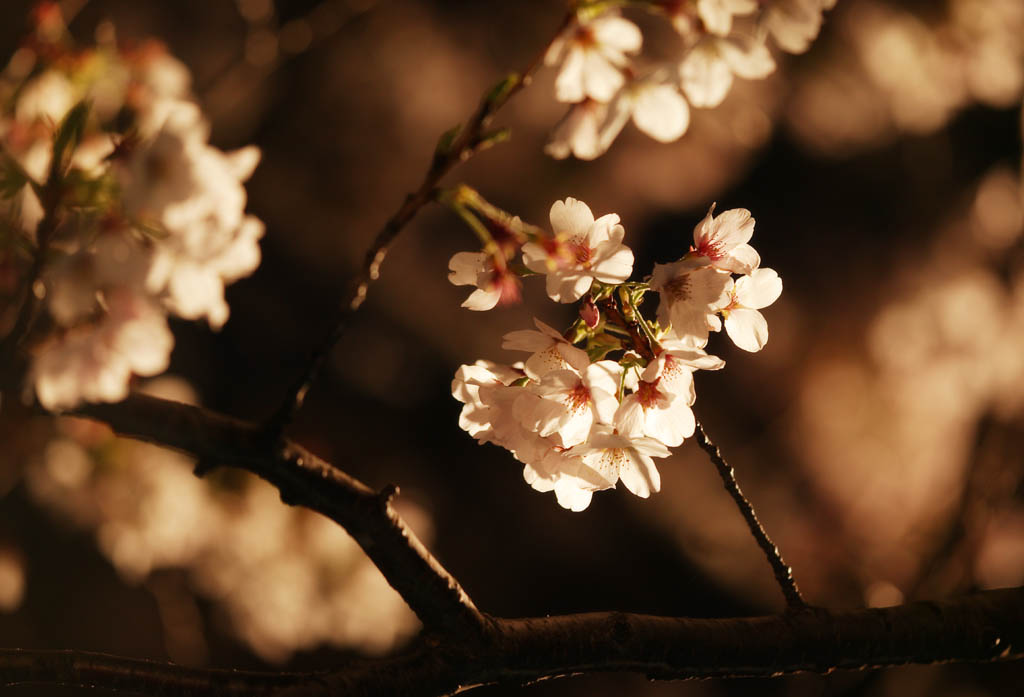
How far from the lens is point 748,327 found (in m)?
0.62

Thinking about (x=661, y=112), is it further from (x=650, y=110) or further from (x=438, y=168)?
(x=438, y=168)

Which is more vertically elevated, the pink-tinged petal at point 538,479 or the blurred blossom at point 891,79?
the blurred blossom at point 891,79

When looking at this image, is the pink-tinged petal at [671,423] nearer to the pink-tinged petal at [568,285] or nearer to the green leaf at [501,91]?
the pink-tinged petal at [568,285]

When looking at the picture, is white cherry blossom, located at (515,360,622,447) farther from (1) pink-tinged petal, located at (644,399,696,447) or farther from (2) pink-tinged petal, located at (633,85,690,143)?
(2) pink-tinged petal, located at (633,85,690,143)

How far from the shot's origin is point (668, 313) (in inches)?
21.1

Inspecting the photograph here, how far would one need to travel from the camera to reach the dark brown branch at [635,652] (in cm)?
62

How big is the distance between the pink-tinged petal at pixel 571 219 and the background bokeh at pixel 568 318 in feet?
5.09

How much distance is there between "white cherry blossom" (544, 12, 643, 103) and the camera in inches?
21.1

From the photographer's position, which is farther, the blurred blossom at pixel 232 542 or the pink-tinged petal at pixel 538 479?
the blurred blossom at pixel 232 542

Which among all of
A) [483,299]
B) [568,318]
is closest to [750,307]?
[483,299]

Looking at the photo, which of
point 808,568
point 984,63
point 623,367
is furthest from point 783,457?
point 623,367

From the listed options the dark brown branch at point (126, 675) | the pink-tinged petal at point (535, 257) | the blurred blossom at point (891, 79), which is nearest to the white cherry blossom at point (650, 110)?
the pink-tinged petal at point (535, 257)

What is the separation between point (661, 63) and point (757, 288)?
8.2 inches

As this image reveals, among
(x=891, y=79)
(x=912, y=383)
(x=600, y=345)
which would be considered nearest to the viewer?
(x=600, y=345)
